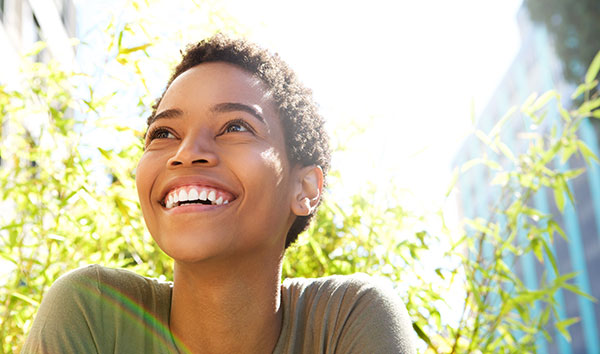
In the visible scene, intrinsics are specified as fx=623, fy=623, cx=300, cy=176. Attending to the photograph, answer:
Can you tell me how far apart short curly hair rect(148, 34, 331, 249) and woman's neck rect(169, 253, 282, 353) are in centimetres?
25

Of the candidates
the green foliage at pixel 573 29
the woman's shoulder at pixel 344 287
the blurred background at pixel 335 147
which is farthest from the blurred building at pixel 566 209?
the woman's shoulder at pixel 344 287

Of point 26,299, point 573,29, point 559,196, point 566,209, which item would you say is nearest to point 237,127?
point 26,299

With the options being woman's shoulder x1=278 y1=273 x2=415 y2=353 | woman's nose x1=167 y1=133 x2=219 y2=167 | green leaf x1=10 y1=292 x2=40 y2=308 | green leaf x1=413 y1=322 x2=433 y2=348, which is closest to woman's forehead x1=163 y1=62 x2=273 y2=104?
woman's nose x1=167 y1=133 x2=219 y2=167

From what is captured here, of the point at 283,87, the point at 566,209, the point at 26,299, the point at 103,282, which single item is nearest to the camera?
the point at 103,282

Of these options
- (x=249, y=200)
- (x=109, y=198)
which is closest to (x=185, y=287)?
(x=249, y=200)

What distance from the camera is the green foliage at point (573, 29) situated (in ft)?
47.3

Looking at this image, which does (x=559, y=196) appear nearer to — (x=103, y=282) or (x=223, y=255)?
(x=223, y=255)

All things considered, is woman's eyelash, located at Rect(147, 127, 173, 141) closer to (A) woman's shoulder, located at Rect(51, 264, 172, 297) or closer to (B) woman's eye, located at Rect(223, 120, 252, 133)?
(B) woman's eye, located at Rect(223, 120, 252, 133)

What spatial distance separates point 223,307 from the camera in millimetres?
1471

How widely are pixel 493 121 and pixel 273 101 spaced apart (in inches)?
1731

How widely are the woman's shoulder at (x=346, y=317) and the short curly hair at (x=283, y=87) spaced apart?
198 millimetres

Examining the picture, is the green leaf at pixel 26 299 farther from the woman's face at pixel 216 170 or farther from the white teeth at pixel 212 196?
the white teeth at pixel 212 196

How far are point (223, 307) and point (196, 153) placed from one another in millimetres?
373

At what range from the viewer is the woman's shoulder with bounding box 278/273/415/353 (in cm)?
139
